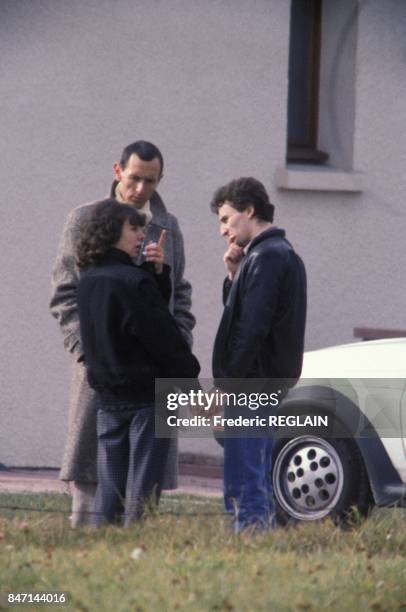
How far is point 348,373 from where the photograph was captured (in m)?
8.62

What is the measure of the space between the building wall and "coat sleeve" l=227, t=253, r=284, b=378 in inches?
192

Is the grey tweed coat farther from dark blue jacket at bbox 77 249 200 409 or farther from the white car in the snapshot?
the white car

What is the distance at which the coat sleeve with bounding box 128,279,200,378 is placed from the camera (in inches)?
252

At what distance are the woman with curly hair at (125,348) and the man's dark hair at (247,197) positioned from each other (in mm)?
549

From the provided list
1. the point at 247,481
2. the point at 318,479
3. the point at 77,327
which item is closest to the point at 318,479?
the point at 318,479

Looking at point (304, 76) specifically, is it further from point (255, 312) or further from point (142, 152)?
point (255, 312)

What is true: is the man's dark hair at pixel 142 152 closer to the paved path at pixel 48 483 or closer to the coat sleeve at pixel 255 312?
the coat sleeve at pixel 255 312

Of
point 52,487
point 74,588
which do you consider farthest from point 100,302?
point 52,487

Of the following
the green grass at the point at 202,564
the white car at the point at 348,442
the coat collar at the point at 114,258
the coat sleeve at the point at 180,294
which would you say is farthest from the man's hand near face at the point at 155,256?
the white car at the point at 348,442

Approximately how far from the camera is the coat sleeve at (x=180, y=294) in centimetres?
713

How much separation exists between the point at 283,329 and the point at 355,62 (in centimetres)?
564

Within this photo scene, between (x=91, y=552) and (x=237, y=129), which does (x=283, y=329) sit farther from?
(x=237, y=129)

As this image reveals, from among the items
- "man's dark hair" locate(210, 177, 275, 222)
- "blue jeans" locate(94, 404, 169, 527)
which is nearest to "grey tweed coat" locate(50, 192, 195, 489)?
"blue jeans" locate(94, 404, 169, 527)

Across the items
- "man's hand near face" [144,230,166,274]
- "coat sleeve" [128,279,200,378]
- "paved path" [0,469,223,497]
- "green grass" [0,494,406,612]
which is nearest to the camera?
"green grass" [0,494,406,612]
